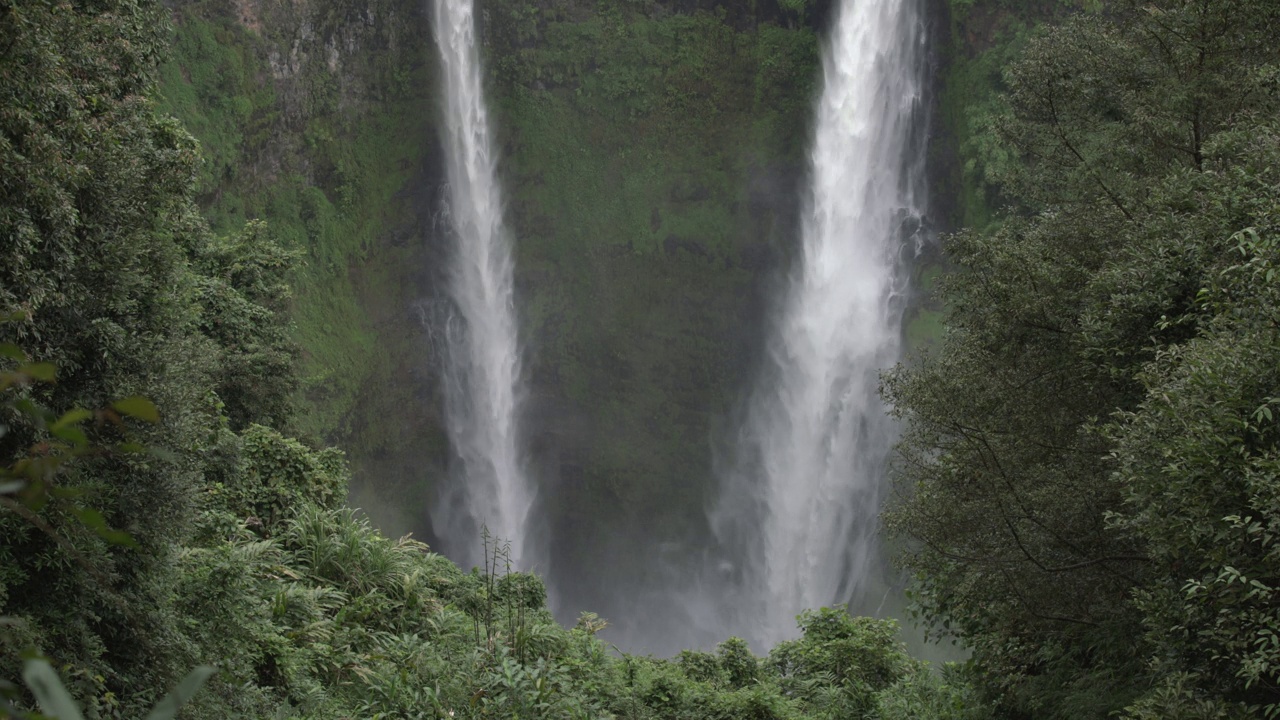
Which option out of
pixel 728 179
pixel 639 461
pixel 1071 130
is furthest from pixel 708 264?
pixel 1071 130

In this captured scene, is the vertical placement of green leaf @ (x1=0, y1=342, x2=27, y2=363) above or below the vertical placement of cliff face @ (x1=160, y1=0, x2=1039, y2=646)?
below

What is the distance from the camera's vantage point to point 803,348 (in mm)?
30000

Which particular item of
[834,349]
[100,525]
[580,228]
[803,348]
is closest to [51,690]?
[100,525]

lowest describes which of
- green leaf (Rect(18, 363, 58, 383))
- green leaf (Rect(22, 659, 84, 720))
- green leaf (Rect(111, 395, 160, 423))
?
green leaf (Rect(22, 659, 84, 720))

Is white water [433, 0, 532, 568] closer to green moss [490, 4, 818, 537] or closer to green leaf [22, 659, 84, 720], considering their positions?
green moss [490, 4, 818, 537]

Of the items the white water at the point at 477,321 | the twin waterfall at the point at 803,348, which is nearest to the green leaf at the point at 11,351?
the twin waterfall at the point at 803,348

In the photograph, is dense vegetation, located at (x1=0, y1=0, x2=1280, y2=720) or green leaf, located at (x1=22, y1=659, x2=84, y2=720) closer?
green leaf, located at (x1=22, y1=659, x2=84, y2=720)

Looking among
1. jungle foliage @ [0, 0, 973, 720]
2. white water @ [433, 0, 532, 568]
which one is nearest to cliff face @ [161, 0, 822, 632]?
white water @ [433, 0, 532, 568]

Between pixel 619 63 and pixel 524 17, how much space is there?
11.0 ft

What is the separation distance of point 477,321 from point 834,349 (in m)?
11.2

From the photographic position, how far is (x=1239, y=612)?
5.03m

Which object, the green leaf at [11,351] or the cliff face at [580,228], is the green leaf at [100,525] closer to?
the green leaf at [11,351]

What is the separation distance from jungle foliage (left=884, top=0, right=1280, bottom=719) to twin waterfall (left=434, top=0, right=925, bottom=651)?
16867mm

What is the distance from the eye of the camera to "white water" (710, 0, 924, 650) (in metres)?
28.2
